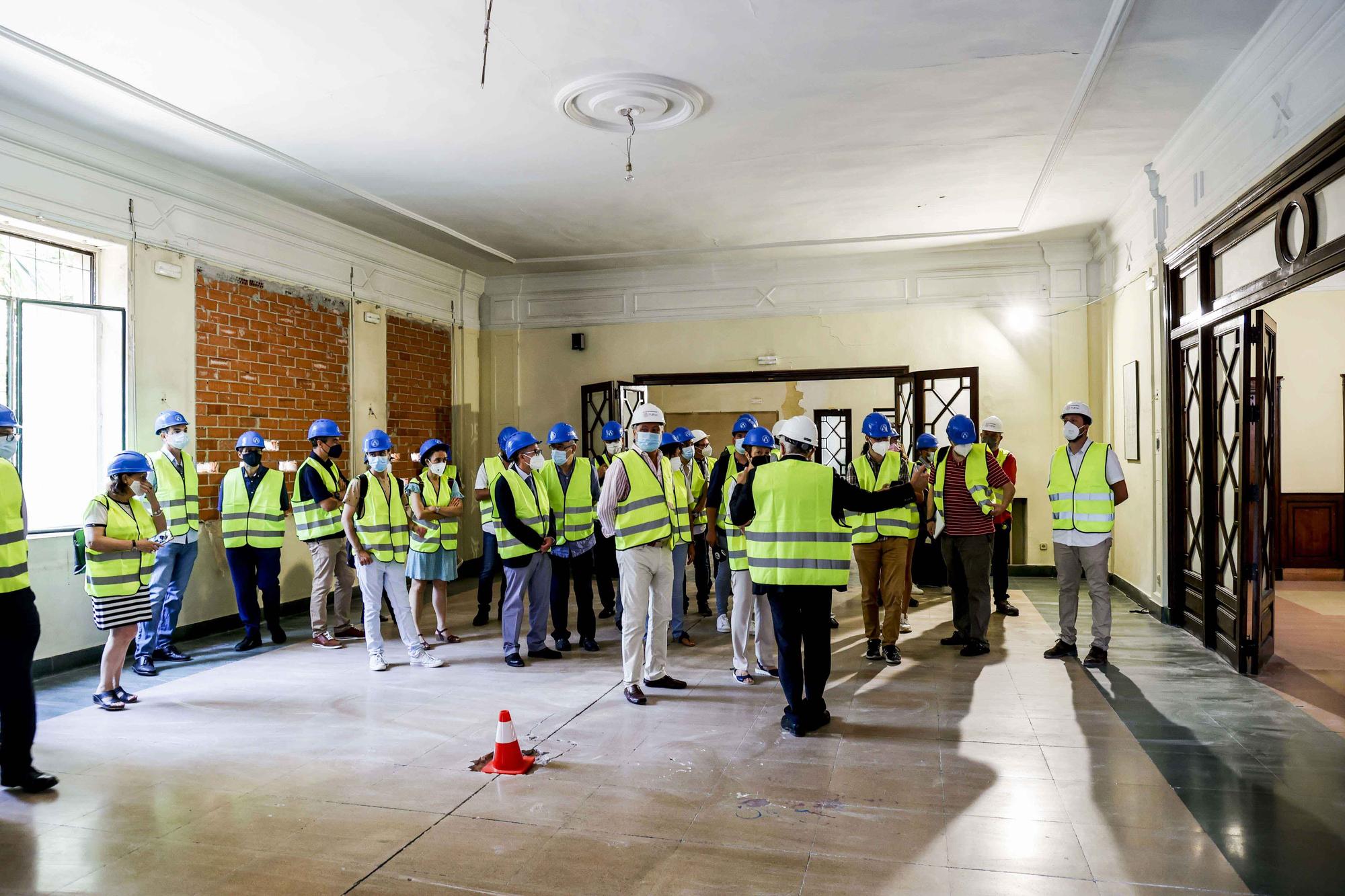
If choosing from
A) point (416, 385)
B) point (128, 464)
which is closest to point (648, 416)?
point (128, 464)

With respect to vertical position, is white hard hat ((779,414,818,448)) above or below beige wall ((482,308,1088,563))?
below

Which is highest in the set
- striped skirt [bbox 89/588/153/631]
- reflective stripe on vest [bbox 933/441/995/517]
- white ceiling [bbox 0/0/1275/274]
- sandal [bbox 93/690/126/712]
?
white ceiling [bbox 0/0/1275/274]

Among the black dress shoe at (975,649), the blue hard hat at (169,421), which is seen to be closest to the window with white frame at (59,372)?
the blue hard hat at (169,421)

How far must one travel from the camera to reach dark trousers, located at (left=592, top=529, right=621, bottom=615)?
6828 mm

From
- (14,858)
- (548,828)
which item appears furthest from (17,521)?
(548,828)

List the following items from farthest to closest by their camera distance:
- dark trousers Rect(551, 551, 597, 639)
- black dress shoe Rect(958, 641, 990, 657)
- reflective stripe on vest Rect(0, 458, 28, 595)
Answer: dark trousers Rect(551, 551, 597, 639)
black dress shoe Rect(958, 641, 990, 657)
reflective stripe on vest Rect(0, 458, 28, 595)

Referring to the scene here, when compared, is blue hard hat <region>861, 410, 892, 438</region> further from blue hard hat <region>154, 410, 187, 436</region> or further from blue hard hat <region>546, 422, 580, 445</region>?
blue hard hat <region>154, 410, 187, 436</region>

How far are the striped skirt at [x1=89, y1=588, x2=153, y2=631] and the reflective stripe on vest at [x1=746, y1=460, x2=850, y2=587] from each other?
3.32 meters

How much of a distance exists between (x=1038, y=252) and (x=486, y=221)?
570 cm

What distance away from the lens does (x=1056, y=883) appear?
2.64 m

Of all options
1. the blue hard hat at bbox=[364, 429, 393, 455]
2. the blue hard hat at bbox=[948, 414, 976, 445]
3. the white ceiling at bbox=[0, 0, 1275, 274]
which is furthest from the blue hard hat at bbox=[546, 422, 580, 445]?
the blue hard hat at bbox=[948, 414, 976, 445]

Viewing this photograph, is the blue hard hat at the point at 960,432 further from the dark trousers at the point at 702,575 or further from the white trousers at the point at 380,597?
the white trousers at the point at 380,597

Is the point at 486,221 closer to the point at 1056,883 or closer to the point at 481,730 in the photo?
the point at 481,730

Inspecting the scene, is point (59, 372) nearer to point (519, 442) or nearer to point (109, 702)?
point (109, 702)
